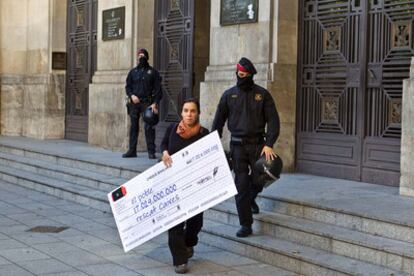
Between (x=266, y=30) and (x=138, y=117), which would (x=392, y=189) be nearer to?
(x=266, y=30)

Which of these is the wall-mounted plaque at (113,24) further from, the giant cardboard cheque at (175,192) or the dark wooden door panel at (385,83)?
the giant cardboard cheque at (175,192)

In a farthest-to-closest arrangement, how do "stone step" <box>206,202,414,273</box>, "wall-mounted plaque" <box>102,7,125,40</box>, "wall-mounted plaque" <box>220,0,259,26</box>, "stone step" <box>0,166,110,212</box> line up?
"wall-mounted plaque" <box>102,7,125,40</box>, "wall-mounted plaque" <box>220,0,259,26</box>, "stone step" <box>0,166,110,212</box>, "stone step" <box>206,202,414,273</box>

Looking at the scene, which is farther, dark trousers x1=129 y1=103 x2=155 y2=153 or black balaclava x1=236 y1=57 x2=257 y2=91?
dark trousers x1=129 y1=103 x2=155 y2=153

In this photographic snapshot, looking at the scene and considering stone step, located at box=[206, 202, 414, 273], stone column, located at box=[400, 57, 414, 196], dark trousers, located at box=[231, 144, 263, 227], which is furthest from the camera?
stone column, located at box=[400, 57, 414, 196]

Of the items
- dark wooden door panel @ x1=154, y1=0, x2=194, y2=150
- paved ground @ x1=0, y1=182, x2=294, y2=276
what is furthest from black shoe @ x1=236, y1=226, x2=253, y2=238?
dark wooden door panel @ x1=154, y1=0, x2=194, y2=150

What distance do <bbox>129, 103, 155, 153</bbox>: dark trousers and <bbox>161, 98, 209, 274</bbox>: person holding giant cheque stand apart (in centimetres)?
548

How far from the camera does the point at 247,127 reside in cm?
775

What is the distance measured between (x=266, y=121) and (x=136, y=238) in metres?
1.85

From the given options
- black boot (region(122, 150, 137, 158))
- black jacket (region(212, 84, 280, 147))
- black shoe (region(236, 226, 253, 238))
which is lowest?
black shoe (region(236, 226, 253, 238))

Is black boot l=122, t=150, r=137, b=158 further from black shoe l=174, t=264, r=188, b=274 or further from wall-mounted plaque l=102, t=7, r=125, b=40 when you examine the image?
black shoe l=174, t=264, r=188, b=274

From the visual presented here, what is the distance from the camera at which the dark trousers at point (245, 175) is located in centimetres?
769

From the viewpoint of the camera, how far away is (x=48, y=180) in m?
12.7

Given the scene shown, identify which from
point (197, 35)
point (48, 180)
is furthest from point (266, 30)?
point (48, 180)

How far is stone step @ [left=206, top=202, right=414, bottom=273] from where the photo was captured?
6.61 meters
